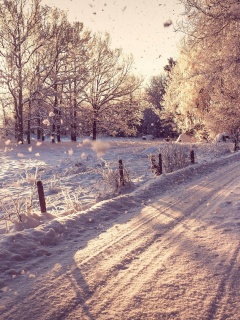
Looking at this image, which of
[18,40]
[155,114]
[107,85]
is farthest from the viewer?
[155,114]

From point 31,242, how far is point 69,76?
26207 millimetres

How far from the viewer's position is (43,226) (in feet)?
19.5

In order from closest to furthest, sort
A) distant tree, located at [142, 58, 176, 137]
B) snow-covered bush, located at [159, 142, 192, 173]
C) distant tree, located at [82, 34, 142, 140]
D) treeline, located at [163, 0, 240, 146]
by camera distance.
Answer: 1. snow-covered bush, located at [159, 142, 192, 173]
2. treeline, located at [163, 0, 240, 146]
3. distant tree, located at [82, 34, 142, 140]
4. distant tree, located at [142, 58, 176, 137]

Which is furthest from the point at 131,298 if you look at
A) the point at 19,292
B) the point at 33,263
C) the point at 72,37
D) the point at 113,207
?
the point at 72,37

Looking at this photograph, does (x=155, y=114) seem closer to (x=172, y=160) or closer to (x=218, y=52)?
(x=218, y=52)

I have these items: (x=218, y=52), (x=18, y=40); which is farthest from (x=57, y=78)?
(x=218, y=52)

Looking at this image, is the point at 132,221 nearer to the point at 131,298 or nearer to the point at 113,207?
the point at 113,207

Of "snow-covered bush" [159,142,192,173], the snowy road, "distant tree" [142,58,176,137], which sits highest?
"distant tree" [142,58,176,137]

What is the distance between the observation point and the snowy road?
326 centimetres

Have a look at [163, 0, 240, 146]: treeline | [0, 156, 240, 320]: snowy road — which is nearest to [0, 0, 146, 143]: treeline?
[163, 0, 240, 146]: treeline

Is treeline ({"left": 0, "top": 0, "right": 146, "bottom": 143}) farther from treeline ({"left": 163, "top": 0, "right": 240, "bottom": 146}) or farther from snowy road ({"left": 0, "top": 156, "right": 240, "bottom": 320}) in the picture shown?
snowy road ({"left": 0, "top": 156, "right": 240, "bottom": 320})

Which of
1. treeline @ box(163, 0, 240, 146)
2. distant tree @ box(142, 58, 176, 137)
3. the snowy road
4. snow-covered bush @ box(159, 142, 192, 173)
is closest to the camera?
the snowy road

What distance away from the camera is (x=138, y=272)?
402 centimetres

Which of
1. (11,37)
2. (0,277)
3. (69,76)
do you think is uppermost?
(11,37)
